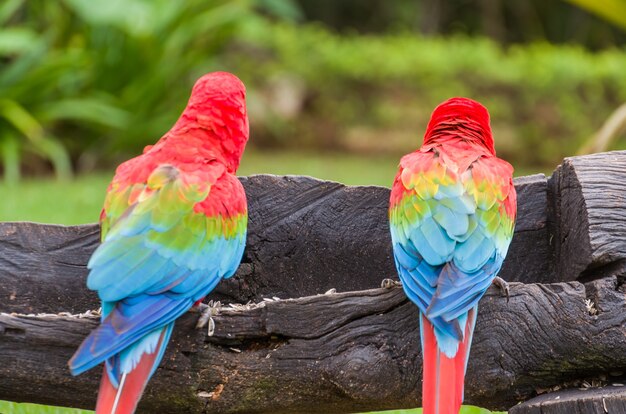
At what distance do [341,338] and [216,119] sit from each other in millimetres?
478

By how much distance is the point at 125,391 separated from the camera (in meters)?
1.34

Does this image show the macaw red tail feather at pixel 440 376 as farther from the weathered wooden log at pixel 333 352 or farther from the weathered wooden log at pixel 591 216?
the weathered wooden log at pixel 591 216

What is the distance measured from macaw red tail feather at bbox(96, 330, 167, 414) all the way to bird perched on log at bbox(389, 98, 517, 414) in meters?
0.44

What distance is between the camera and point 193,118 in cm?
167

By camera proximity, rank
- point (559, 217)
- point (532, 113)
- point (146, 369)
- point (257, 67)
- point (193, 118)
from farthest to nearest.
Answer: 1. point (257, 67)
2. point (532, 113)
3. point (559, 217)
4. point (193, 118)
5. point (146, 369)

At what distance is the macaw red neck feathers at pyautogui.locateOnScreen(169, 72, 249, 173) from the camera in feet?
5.43

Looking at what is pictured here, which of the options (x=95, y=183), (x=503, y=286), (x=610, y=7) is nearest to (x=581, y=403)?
(x=503, y=286)

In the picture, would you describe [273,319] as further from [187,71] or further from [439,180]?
[187,71]

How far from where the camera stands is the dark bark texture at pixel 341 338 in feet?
4.92

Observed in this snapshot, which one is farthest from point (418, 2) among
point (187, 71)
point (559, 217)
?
point (559, 217)

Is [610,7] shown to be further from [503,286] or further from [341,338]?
[341,338]

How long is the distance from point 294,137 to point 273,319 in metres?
5.17

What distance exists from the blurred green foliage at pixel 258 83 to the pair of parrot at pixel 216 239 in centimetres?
337

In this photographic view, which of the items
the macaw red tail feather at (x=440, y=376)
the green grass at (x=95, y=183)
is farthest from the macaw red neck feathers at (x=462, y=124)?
the green grass at (x=95, y=183)
